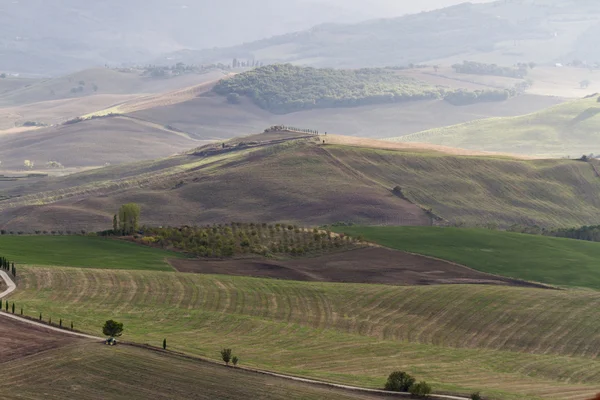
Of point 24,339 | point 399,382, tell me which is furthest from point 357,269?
point 399,382

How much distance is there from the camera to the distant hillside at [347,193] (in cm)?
15450

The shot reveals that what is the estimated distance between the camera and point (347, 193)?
16162 centimetres

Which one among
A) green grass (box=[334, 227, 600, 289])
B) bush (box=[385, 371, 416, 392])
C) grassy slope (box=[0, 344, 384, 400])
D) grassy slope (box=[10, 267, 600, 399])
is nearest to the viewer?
grassy slope (box=[0, 344, 384, 400])

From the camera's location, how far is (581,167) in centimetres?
18888

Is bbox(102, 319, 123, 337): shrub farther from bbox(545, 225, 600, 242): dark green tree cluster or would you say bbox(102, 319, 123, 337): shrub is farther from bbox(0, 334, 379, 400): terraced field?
bbox(545, 225, 600, 242): dark green tree cluster

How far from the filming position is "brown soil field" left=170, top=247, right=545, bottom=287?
91.9 meters

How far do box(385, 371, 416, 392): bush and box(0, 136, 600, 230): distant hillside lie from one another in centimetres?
9430

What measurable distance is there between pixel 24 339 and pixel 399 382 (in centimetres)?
2216

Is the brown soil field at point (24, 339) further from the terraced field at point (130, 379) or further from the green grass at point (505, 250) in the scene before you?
the green grass at point (505, 250)

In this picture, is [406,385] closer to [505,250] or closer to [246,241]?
[246,241]

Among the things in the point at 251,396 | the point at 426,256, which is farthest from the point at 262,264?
the point at 251,396

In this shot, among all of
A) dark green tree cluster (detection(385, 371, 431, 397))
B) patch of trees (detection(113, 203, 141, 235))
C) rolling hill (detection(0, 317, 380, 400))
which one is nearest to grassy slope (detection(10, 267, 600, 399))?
dark green tree cluster (detection(385, 371, 431, 397))

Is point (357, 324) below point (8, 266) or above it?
below

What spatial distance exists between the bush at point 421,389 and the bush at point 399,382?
73 centimetres
